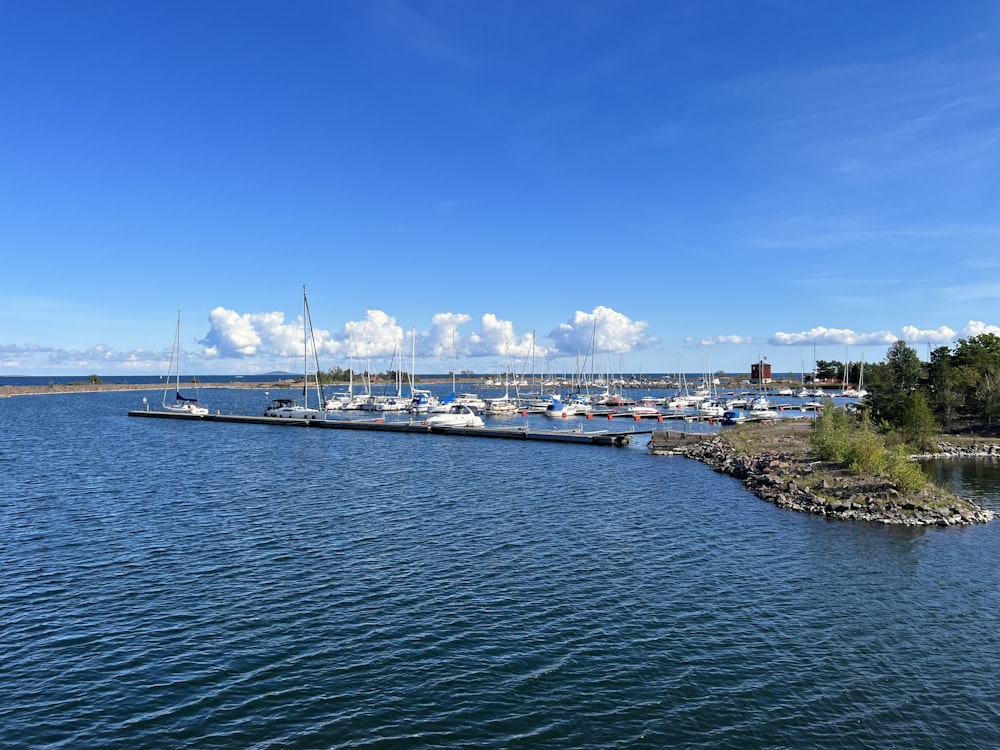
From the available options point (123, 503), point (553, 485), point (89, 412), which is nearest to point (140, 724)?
point (123, 503)

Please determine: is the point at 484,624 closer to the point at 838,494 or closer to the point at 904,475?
the point at 838,494

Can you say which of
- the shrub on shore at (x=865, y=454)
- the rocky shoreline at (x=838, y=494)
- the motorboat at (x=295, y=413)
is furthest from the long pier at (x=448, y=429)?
the shrub on shore at (x=865, y=454)

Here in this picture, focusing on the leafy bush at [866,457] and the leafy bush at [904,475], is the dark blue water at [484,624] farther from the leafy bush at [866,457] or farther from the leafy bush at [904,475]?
the leafy bush at [866,457]

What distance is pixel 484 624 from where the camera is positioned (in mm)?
23750

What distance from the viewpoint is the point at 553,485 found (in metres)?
53.0

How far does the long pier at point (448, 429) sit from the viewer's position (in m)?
83.4

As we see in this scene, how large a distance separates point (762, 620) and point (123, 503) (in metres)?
40.7

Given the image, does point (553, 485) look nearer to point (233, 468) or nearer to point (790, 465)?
point (790, 465)

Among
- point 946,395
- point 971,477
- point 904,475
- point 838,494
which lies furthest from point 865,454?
point 946,395

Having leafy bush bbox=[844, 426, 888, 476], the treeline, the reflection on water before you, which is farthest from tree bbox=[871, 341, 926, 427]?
leafy bush bbox=[844, 426, 888, 476]

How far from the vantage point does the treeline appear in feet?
231

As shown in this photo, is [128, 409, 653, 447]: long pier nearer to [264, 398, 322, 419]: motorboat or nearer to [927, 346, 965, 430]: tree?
[264, 398, 322, 419]: motorboat

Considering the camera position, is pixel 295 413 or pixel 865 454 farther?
pixel 295 413

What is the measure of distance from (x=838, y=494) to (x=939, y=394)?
56276 mm
